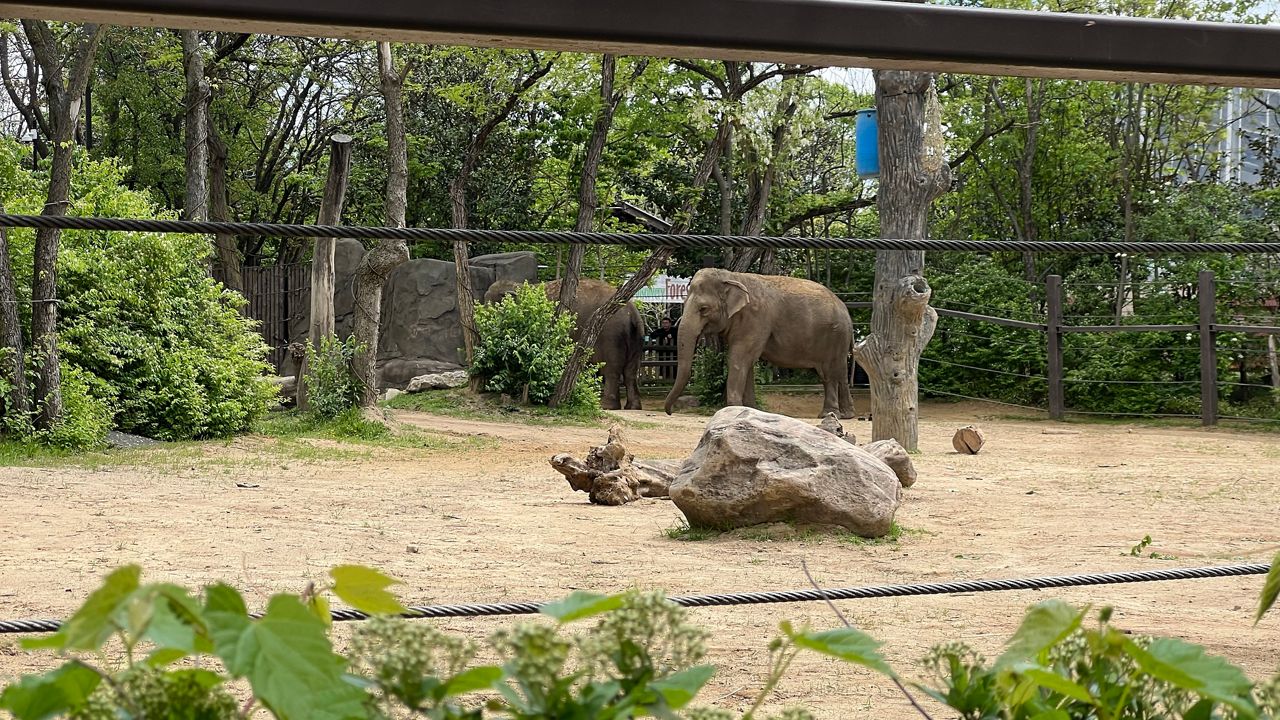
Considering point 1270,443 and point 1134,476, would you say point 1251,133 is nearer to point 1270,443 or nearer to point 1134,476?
point 1270,443

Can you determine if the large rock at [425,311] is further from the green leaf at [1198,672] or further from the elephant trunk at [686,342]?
the green leaf at [1198,672]

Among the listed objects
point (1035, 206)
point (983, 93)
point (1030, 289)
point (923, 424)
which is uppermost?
point (983, 93)

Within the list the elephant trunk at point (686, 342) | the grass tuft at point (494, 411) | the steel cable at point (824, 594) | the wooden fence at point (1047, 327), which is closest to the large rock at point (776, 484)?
the steel cable at point (824, 594)

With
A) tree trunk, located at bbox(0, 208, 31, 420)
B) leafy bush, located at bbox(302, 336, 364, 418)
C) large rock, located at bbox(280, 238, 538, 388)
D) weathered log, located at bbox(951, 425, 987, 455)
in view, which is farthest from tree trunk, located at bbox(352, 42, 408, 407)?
large rock, located at bbox(280, 238, 538, 388)

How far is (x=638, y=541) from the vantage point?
6.66 metres

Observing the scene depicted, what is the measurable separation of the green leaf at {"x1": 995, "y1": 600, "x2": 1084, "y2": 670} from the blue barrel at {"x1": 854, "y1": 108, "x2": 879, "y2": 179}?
11.5 m

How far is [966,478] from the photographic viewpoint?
389 inches

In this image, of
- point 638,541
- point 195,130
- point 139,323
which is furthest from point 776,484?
point 195,130

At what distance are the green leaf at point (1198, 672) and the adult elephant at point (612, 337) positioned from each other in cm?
1799

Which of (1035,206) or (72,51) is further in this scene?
(1035,206)

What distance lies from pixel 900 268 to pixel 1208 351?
6314 mm

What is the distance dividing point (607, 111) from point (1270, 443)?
834 cm

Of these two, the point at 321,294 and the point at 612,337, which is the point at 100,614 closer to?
the point at 321,294

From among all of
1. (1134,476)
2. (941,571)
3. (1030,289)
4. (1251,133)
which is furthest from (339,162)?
(1251,133)
